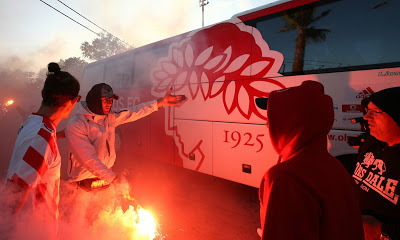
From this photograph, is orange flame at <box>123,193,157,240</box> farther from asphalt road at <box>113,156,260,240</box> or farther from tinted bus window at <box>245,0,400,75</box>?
tinted bus window at <box>245,0,400,75</box>

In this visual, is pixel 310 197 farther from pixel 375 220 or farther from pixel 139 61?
pixel 139 61

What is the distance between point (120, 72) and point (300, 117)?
22.5 ft

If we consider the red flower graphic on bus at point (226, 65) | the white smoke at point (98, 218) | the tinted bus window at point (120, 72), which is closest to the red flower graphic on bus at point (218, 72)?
the red flower graphic on bus at point (226, 65)

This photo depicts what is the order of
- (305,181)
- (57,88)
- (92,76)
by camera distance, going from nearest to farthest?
1. (305,181)
2. (57,88)
3. (92,76)

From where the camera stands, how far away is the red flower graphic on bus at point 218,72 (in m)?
3.88

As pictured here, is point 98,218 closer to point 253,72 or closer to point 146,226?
point 146,226

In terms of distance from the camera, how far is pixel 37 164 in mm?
1474

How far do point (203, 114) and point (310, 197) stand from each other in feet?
12.6

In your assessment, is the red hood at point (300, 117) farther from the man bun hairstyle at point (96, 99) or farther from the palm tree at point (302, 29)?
the palm tree at point (302, 29)

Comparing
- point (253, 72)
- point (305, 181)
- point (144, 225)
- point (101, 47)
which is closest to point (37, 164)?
point (305, 181)

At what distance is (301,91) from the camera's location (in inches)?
41.5

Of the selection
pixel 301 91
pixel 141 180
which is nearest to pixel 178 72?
pixel 141 180

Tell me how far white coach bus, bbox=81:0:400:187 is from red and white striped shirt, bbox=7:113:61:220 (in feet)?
10.4

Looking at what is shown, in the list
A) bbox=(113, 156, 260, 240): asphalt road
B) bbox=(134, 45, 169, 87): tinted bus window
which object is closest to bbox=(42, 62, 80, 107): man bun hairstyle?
bbox=(113, 156, 260, 240): asphalt road
